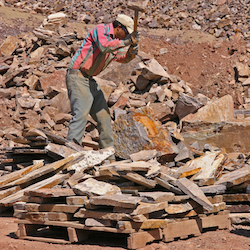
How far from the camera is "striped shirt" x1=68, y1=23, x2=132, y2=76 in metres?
4.67

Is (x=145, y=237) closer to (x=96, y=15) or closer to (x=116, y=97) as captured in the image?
(x=116, y=97)

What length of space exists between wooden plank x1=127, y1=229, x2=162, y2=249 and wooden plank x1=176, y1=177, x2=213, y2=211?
0.51m

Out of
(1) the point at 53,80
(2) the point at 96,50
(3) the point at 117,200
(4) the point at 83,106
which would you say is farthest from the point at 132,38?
(1) the point at 53,80

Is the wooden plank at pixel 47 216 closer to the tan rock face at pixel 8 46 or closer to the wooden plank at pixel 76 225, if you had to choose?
the wooden plank at pixel 76 225

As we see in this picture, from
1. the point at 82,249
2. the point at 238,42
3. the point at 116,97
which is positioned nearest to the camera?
the point at 82,249

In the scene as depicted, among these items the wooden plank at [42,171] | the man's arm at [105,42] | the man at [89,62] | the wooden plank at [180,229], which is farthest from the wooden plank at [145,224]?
the man's arm at [105,42]

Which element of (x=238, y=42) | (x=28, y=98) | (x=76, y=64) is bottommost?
(x=28, y=98)

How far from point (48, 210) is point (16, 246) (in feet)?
1.41

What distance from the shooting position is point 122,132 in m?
5.25

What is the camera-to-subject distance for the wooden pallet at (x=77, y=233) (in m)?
2.93

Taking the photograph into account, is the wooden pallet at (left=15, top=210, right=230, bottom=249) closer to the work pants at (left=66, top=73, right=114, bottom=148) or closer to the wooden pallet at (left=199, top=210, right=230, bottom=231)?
the wooden pallet at (left=199, top=210, right=230, bottom=231)

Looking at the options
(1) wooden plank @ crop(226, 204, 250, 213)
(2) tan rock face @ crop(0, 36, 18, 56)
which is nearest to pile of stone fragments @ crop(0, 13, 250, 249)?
(1) wooden plank @ crop(226, 204, 250, 213)

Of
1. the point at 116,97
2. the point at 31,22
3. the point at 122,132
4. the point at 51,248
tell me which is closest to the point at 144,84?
the point at 116,97

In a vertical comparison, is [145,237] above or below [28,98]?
above
